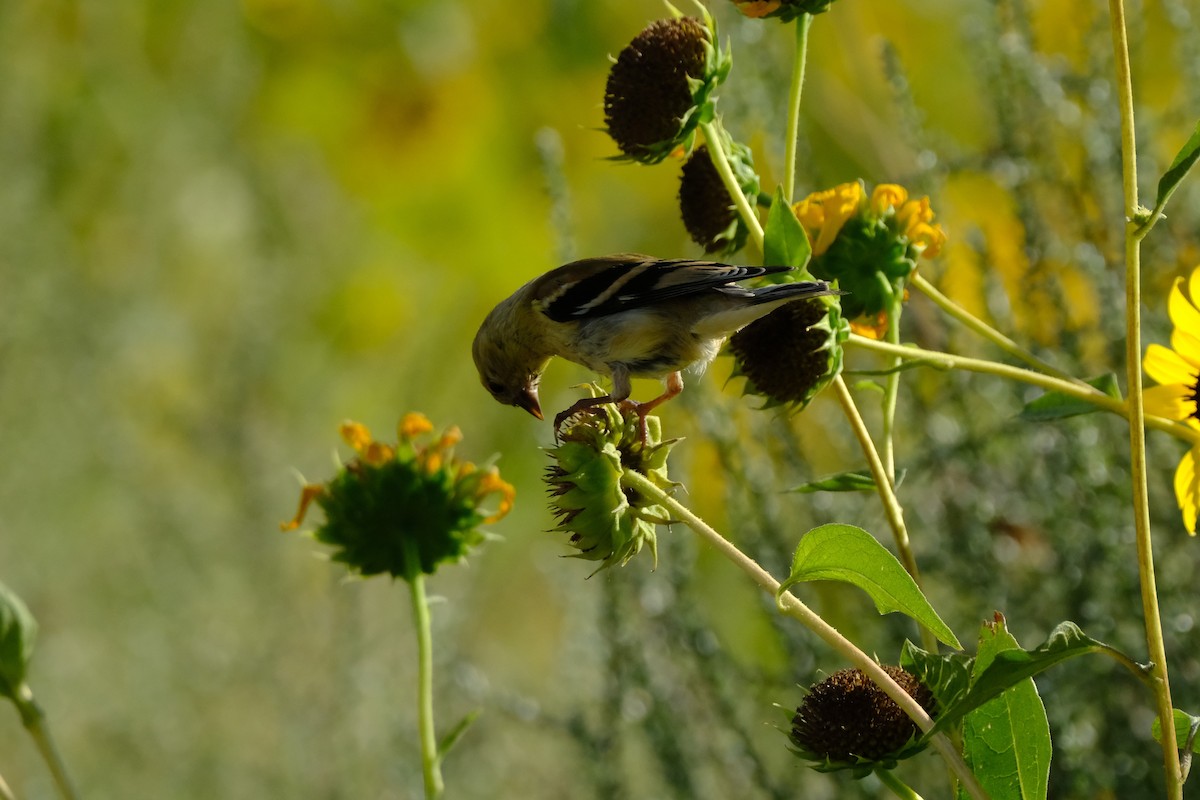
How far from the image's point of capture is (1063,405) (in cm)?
77

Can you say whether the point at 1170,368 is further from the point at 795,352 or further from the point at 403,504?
the point at 403,504

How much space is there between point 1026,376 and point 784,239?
14cm

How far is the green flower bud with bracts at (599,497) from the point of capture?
27.7 inches

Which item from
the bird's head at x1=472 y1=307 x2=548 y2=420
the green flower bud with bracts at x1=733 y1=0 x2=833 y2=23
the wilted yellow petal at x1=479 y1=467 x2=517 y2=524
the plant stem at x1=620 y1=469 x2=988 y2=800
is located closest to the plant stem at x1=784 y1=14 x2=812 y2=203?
the green flower bud with bracts at x1=733 y1=0 x2=833 y2=23

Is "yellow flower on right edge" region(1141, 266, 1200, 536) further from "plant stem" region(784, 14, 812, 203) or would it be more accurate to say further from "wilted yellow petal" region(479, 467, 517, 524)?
"wilted yellow petal" region(479, 467, 517, 524)

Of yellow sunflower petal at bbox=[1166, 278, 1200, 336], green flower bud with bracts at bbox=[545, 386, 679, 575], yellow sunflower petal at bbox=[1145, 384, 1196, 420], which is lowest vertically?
yellow sunflower petal at bbox=[1145, 384, 1196, 420]

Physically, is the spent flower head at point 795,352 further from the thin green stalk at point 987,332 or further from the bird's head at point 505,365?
the bird's head at point 505,365

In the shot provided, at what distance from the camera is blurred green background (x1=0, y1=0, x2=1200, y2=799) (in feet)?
4.29

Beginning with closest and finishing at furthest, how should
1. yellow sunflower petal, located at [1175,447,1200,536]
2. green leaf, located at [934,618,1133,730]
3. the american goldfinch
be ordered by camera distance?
green leaf, located at [934,618,1133,730], yellow sunflower petal, located at [1175,447,1200,536], the american goldfinch

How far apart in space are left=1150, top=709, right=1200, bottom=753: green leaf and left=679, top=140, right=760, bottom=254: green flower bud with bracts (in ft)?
1.24

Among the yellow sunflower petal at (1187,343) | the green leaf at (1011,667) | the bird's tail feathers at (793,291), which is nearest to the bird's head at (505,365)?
the bird's tail feathers at (793,291)

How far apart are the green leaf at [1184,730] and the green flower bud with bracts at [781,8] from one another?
44cm

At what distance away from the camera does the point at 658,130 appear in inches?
32.1

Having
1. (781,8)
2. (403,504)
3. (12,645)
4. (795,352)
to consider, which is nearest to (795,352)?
(795,352)
